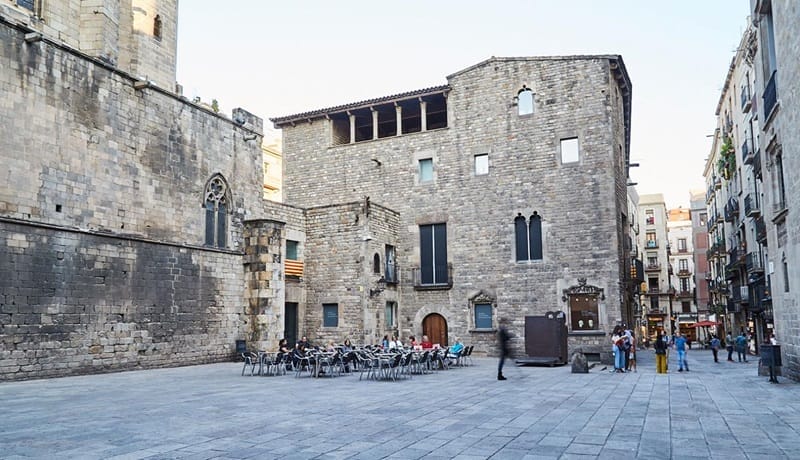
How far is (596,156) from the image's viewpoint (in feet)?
75.8

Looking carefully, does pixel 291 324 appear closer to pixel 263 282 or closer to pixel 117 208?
pixel 263 282

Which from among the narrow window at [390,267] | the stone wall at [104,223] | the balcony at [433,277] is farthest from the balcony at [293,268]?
the balcony at [433,277]

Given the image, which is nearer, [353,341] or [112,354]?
[112,354]

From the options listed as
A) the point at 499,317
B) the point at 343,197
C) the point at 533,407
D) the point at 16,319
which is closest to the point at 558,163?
the point at 499,317

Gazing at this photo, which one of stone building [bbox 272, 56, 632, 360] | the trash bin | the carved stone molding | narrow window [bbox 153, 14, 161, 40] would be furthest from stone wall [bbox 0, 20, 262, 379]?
the trash bin

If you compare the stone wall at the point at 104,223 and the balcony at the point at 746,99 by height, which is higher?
the balcony at the point at 746,99

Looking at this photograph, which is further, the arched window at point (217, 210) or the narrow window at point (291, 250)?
the narrow window at point (291, 250)

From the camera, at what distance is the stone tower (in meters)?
17.9

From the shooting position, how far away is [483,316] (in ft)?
80.2

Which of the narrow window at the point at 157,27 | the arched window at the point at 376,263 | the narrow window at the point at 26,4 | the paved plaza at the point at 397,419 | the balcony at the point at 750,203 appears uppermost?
the narrow window at the point at 157,27

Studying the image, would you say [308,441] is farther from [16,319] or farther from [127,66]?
[127,66]

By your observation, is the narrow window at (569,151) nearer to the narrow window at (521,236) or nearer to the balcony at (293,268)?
the narrow window at (521,236)

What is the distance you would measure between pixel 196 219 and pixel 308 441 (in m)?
13.9

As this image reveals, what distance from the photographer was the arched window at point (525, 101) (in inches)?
965
